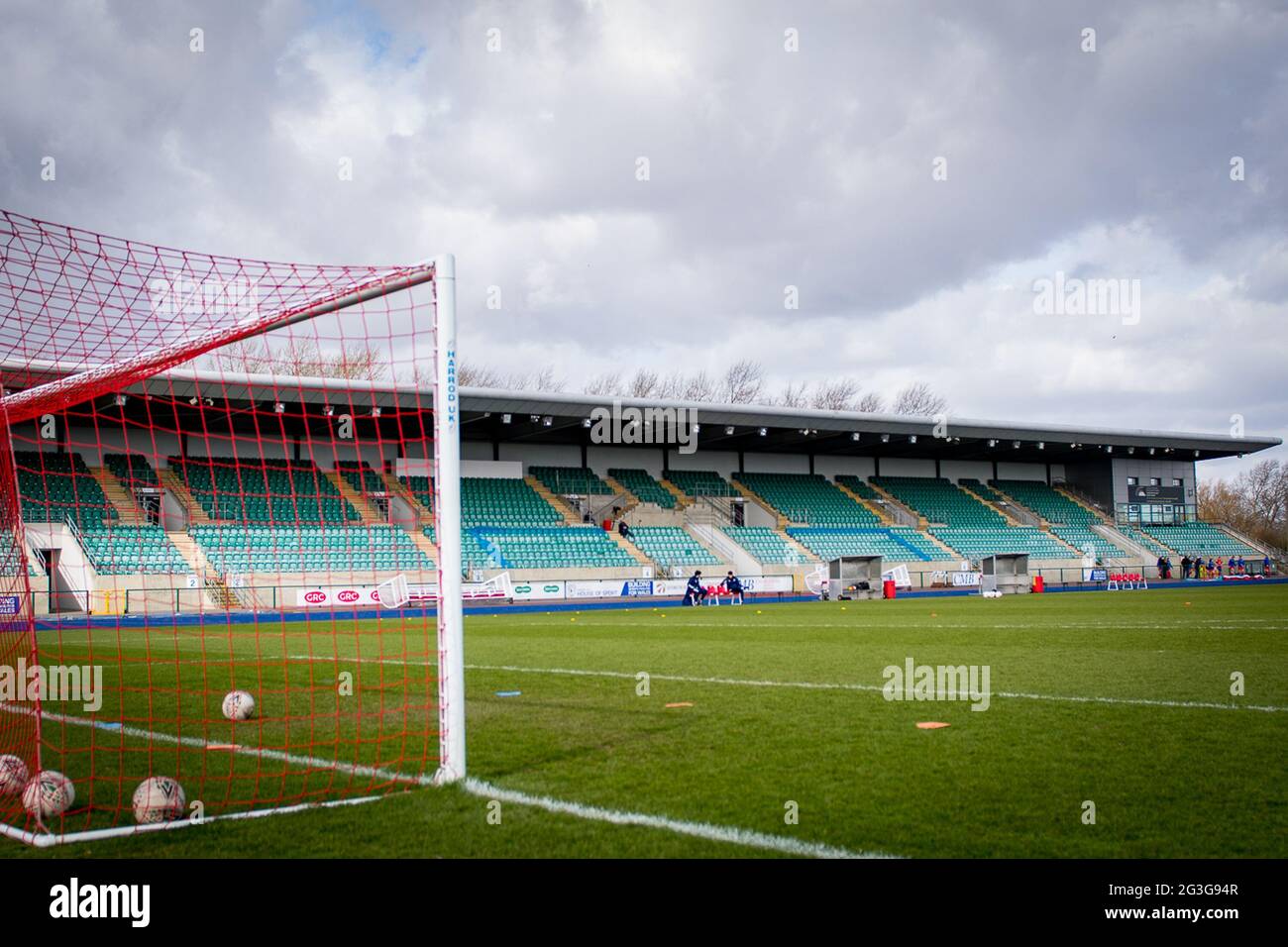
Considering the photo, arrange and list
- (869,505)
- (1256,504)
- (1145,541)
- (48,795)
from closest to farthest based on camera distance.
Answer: (48,795) → (869,505) → (1145,541) → (1256,504)

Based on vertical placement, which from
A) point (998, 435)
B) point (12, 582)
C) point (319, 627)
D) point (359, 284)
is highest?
point (998, 435)

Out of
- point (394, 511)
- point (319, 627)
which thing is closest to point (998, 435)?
point (394, 511)

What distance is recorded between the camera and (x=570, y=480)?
43812 mm

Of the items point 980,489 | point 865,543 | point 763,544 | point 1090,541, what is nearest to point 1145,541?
point 1090,541

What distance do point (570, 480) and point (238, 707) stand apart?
117 ft

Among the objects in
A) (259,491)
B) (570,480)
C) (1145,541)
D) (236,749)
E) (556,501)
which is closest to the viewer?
(236,749)

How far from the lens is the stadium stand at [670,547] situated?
39.7m

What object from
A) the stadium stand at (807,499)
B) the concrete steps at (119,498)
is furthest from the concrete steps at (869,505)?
the concrete steps at (119,498)

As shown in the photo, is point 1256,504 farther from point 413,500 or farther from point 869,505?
point 413,500

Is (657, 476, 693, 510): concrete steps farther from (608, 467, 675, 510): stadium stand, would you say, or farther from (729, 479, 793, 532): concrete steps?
(729, 479, 793, 532): concrete steps

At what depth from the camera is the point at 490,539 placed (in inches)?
1427

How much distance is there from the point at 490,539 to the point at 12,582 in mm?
28677

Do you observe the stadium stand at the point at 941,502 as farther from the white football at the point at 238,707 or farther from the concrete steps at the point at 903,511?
the white football at the point at 238,707
